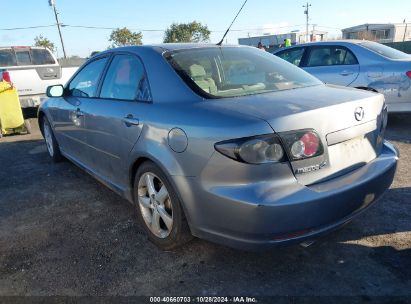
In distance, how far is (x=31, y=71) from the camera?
8617 mm

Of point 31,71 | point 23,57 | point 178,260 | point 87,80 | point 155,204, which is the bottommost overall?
point 178,260

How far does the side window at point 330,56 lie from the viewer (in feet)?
21.9

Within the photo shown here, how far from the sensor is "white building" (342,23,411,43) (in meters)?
54.3

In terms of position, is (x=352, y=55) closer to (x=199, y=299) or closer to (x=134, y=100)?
(x=134, y=100)

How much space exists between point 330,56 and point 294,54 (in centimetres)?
82

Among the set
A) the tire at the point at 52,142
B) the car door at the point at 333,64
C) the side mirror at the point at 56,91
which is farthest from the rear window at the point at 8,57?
the car door at the point at 333,64

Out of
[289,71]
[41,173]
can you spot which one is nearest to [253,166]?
[289,71]

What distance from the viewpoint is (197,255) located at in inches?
114

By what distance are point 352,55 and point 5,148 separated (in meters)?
6.29

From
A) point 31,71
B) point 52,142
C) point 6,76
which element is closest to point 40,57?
point 31,71

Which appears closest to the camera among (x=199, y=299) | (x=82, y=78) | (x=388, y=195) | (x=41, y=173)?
(x=199, y=299)

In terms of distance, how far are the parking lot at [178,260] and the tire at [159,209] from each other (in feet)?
0.46

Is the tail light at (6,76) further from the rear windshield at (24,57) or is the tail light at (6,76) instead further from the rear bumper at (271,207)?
the rear bumper at (271,207)

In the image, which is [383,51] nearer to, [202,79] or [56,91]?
[202,79]
